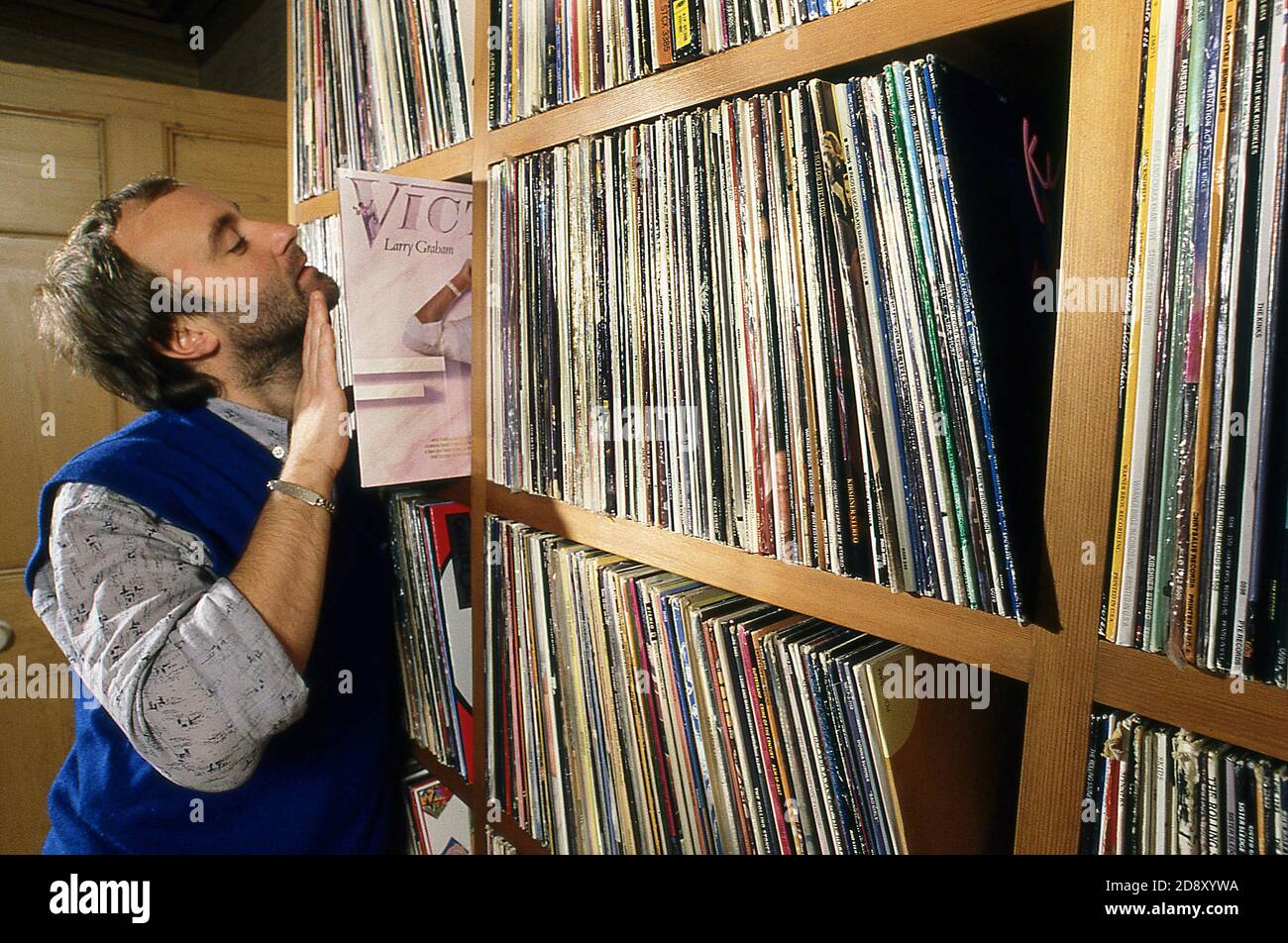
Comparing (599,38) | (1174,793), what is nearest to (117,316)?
(599,38)

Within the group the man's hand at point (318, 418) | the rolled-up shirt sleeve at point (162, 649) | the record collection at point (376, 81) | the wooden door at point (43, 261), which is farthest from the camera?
the wooden door at point (43, 261)

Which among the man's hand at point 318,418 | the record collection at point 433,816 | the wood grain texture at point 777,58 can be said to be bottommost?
the record collection at point 433,816

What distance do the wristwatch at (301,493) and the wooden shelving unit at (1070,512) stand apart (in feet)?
2.36

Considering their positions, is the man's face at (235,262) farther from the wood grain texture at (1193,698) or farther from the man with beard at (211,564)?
the wood grain texture at (1193,698)

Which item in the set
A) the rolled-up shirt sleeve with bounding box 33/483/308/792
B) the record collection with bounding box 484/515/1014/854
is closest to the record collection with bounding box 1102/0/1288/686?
the record collection with bounding box 484/515/1014/854

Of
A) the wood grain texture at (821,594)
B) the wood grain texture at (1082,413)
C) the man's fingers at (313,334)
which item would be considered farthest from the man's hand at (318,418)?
the wood grain texture at (1082,413)

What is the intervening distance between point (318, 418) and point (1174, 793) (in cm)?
112

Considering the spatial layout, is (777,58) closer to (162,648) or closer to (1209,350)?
(1209,350)

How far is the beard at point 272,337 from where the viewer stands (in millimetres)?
1234

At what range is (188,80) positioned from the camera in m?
2.71

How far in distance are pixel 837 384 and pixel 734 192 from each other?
201 mm

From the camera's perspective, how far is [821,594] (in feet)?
2.10
